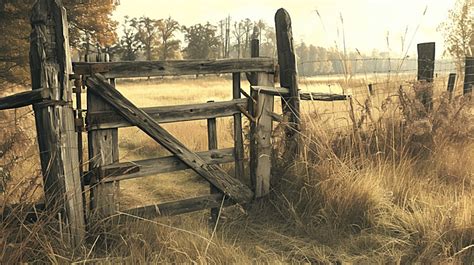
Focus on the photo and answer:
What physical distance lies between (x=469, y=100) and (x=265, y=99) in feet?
10.6

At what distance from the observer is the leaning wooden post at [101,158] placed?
404 centimetres

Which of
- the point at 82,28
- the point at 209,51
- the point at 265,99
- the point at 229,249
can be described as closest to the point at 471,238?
the point at 229,249

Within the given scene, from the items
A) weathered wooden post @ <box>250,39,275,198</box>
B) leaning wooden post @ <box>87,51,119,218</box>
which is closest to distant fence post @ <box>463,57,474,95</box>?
weathered wooden post @ <box>250,39,275,198</box>

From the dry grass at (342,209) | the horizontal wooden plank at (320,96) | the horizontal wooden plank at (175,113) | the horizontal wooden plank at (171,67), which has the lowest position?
the dry grass at (342,209)

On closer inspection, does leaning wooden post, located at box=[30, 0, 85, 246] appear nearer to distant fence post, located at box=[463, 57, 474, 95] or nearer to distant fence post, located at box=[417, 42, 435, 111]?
distant fence post, located at box=[417, 42, 435, 111]

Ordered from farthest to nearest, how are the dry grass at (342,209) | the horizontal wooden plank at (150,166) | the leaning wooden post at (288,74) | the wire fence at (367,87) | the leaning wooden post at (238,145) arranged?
the wire fence at (367,87)
the leaning wooden post at (288,74)
the leaning wooden post at (238,145)
the horizontal wooden plank at (150,166)
the dry grass at (342,209)

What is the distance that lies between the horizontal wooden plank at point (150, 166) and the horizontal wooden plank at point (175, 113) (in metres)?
0.38

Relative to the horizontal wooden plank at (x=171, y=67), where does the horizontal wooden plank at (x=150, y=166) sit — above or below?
below

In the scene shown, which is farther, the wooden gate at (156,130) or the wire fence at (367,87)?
the wire fence at (367,87)

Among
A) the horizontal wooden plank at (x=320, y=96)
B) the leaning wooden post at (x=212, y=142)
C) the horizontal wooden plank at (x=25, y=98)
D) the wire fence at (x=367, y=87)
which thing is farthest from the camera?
the wire fence at (x=367, y=87)

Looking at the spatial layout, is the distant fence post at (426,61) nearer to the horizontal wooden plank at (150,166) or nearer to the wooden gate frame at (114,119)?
the wooden gate frame at (114,119)

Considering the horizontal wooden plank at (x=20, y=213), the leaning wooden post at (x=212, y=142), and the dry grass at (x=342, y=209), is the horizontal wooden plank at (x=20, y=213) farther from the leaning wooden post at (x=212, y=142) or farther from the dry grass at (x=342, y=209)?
the leaning wooden post at (x=212, y=142)

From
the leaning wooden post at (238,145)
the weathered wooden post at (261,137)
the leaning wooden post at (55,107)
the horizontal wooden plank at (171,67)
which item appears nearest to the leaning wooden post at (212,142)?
the leaning wooden post at (238,145)

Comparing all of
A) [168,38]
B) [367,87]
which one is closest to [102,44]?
[367,87]
